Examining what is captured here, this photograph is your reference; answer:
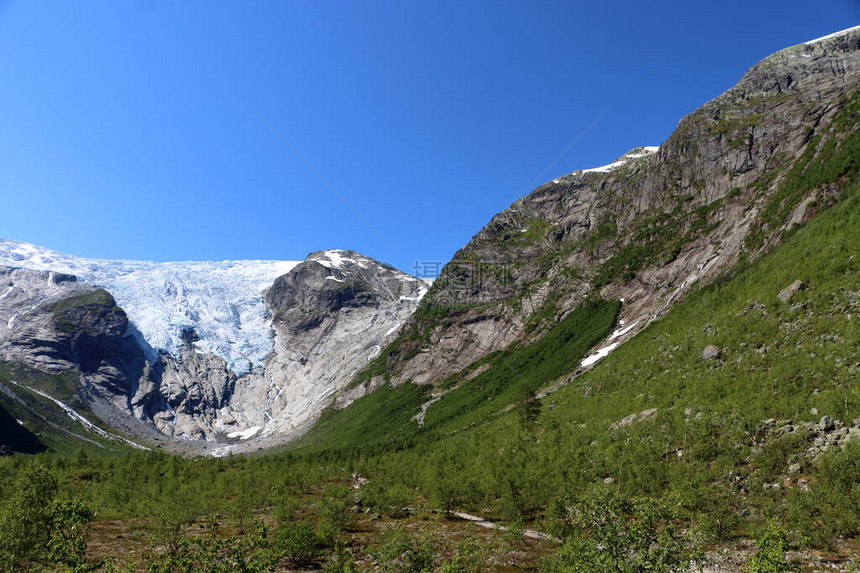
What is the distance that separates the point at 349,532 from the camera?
4566 centimetres

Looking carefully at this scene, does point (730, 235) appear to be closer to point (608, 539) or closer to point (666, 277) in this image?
point (666, 277)

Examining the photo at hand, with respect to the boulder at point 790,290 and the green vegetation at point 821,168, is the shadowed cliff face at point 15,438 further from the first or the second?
the green vegetation at point 821,168

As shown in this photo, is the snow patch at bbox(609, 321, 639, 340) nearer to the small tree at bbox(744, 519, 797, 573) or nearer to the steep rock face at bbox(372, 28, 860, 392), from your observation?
the steep rock face at bbox(372, 28, 860, 392)

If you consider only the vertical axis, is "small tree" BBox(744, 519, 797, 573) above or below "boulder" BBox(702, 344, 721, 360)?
below

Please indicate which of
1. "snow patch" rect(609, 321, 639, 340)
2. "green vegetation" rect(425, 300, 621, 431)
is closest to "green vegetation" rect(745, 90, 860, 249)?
"snow patch" rect(609, 321, 639, 340)

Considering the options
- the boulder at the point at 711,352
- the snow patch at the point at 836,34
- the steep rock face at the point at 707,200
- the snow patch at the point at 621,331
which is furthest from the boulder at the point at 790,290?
the snow patch at the point at 836,34

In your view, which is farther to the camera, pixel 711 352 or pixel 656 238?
pixel 656 238

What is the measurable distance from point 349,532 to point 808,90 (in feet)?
635

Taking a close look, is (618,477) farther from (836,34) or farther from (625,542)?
(836,34)

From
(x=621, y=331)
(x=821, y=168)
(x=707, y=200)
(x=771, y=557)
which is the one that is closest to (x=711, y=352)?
(x=771, y=557)

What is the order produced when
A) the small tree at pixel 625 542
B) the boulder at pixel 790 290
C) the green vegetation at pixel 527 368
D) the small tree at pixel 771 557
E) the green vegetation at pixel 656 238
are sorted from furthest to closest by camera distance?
1. the green vegetation at pixel 656 238
2. the green vegetation at pixel 527 368
3. the boulder at pixel 790 290
4. the small tree at pixel 625 542
5. the small tree at pixel 771 557

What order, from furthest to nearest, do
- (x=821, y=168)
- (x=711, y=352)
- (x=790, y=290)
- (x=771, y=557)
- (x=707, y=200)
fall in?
1. (x=707, y=200)
2. (x=821, y=168)
3. (x=711, y=352)
4. (x=790, y=290)
5. (x=771, y=557)

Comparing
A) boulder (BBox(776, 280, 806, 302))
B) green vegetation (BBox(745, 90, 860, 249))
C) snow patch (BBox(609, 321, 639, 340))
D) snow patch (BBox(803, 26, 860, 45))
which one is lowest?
boulder (BBox(776, 280, 806, 302))

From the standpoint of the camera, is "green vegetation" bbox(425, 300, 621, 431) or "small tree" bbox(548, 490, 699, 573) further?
"green vegetation" bbox(425, 300, 621, 431)
